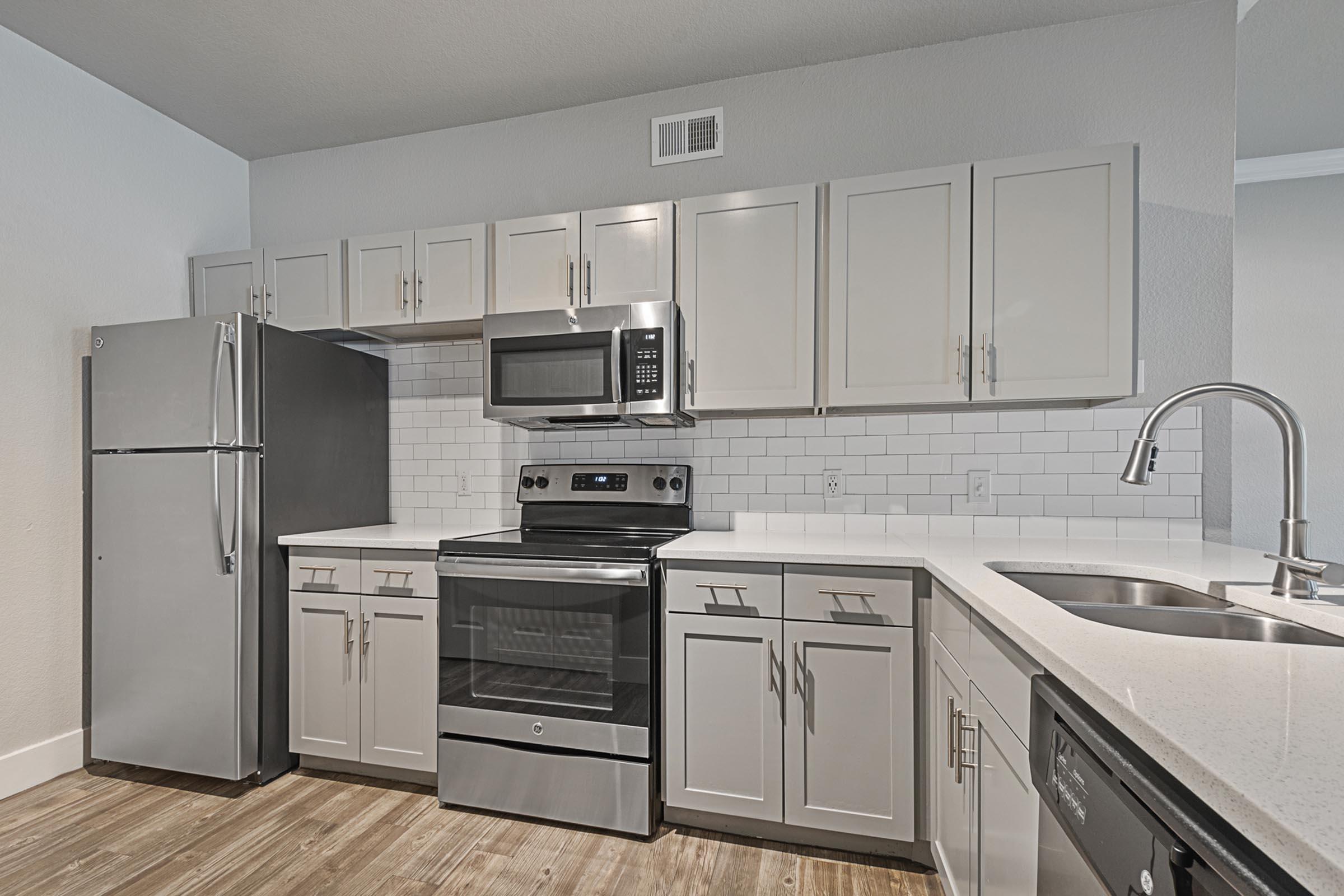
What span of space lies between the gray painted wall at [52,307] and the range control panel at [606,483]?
1751 millimetres

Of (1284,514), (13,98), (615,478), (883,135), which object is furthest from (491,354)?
(1284,514)

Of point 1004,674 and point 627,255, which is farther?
point 627,255

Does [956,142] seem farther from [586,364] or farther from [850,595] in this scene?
[850,595]

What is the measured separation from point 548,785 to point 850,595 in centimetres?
115

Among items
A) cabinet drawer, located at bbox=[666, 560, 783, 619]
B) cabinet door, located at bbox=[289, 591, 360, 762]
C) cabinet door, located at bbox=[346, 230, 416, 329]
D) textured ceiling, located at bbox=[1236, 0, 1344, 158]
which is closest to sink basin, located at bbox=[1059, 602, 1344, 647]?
cabinet drawer, located at bbox=[666, 560, 783, 619]

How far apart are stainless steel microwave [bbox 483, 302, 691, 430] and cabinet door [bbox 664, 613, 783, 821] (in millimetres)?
773

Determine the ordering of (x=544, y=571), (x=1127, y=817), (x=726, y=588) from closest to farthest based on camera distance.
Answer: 1. (x=1127, y=817)
2. (x=726, y=588)
3. (x=544, y=571)

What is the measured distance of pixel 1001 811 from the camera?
3.91 ft

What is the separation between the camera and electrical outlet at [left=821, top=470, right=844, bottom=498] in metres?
2.54

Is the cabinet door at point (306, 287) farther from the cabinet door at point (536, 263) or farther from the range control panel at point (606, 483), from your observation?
the range control panel at point (606, 483)

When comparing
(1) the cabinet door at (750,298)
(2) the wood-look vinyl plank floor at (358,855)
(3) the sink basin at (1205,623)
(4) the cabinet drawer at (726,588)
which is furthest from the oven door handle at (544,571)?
(3) the sink basin at (1205,623)

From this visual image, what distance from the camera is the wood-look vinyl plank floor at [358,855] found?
5.95 ft

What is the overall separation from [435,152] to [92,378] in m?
1.67

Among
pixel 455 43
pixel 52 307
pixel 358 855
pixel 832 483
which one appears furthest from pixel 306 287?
pixel 832 483
